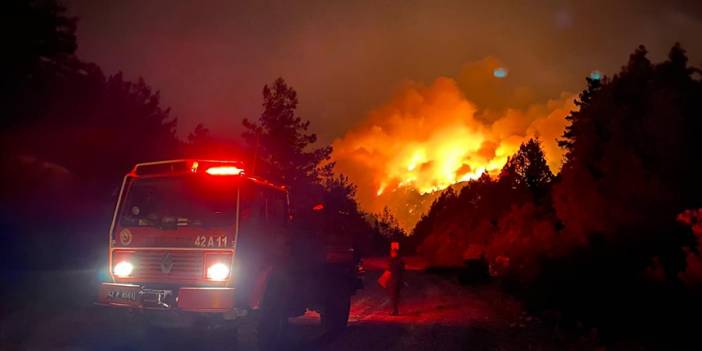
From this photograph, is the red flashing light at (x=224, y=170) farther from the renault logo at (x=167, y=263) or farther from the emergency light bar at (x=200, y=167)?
the renault logo at (x=167, y=263)

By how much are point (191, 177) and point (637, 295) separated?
923 centimetres

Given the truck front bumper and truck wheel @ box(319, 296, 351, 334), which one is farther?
truck wheel @ box(319, 296, 351, 334)

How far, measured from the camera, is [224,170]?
841cm

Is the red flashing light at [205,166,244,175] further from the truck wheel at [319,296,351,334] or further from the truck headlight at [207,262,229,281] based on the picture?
the truck wheel at [319,296,351,334]

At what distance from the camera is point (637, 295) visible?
11680mm

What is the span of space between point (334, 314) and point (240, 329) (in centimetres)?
358

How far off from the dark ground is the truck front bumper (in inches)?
15.2

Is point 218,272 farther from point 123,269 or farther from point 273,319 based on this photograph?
point 123,269

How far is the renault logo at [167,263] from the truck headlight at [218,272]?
60cm

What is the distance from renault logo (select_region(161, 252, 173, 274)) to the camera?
25.8ft

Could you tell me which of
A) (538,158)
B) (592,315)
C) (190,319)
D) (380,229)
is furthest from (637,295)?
(380,229)

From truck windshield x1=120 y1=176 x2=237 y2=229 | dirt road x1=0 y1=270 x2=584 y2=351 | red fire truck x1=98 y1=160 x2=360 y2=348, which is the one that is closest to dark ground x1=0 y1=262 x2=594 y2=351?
dirt road x1=0 y1=270 x2=584 y2=351

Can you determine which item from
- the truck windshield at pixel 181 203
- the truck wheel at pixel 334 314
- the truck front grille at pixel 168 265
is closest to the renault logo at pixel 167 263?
the truck front grille at pixel 168 265

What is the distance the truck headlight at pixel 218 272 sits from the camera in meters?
7.67
